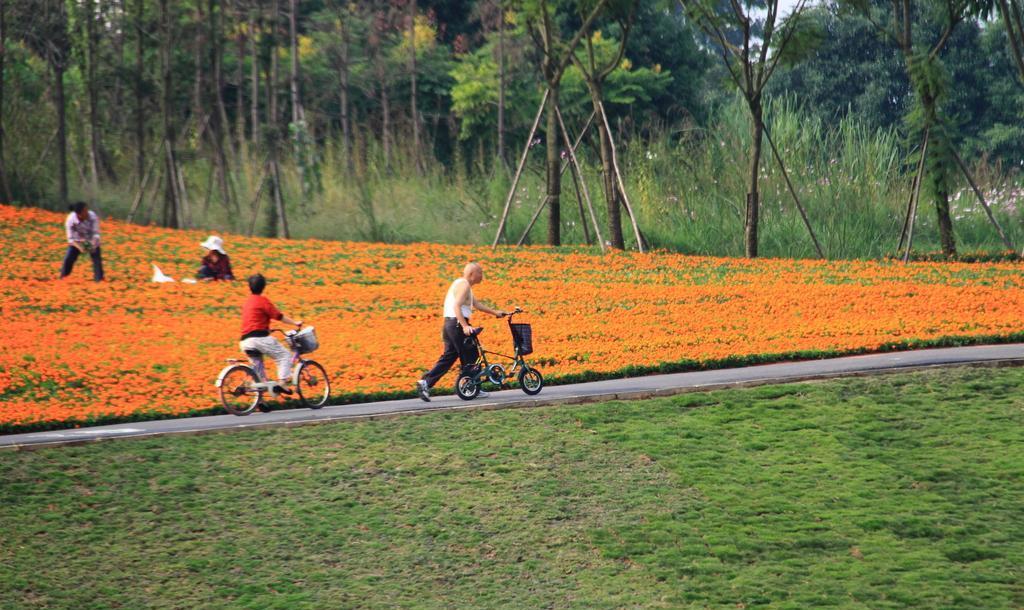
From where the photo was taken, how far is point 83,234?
25.2m

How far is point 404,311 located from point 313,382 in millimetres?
7711

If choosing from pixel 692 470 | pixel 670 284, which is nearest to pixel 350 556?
pixel 692 470

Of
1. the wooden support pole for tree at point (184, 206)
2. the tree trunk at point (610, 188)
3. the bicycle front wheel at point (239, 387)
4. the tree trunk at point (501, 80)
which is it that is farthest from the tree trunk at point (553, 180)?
the bicycle front wheel at point (239, 387)

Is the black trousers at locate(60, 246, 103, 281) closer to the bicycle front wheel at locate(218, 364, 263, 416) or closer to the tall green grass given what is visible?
the tall green grass

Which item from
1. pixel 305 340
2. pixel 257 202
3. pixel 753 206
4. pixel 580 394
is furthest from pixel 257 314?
pixel 257 202

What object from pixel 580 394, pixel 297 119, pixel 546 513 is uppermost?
pixel 297 119

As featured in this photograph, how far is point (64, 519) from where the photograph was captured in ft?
36.6

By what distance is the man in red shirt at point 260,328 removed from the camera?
14.8m

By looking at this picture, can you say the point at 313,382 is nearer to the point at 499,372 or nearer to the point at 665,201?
the point at 499,372

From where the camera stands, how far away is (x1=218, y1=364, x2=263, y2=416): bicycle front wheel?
48.4 ft

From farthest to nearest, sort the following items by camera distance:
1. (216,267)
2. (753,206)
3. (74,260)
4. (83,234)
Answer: (753,206) → (216,267) → (74,260) → (83,234)

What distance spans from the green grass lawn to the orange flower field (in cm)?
268

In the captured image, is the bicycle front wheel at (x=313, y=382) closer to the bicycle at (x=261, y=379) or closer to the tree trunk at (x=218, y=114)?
the bicycle at (x=261, y=379)

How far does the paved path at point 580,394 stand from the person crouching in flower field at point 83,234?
37.3 ft
